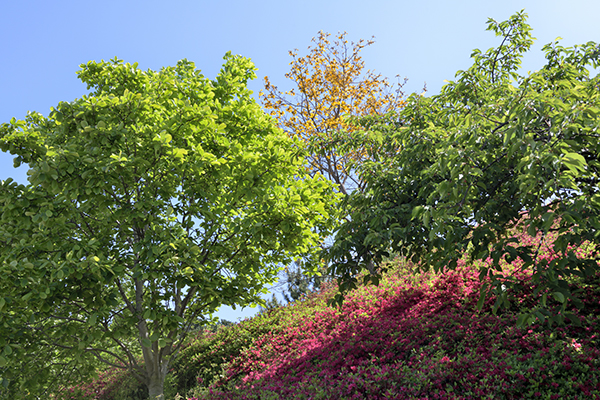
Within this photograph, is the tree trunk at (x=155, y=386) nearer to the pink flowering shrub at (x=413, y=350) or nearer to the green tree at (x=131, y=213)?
the green tree at (x=131, y=213)

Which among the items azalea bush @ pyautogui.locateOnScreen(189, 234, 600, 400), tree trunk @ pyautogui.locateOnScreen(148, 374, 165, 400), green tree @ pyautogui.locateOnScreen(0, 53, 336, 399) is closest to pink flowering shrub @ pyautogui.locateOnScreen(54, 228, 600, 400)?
azalea bush @ pyautogui.locateOnScreen(189, 234, 600, 400)

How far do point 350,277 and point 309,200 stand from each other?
156cm

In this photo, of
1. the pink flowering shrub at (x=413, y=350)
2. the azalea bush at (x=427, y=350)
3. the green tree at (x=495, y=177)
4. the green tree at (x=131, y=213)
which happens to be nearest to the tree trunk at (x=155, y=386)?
the green tree at (x=131, y=213)

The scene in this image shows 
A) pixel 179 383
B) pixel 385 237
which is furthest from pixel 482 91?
pixel 179 383

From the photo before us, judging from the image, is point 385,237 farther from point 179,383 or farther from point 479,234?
point 179,383

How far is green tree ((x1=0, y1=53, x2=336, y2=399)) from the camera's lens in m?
5.37

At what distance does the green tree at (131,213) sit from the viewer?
537 cm

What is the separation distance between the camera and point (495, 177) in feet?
16.9

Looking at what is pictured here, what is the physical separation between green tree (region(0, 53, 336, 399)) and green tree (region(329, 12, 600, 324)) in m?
1.29

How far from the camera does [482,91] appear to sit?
21.1 ft

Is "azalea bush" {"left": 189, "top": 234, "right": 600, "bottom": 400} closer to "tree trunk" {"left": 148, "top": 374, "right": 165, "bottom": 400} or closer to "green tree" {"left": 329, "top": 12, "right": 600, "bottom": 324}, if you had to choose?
"green tree" {"left": 329, "top": 12, "right": 600, "bottom": 324}

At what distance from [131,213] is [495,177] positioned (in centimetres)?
545

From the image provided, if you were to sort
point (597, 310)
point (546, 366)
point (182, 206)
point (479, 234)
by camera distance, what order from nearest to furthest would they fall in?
point (479, 234) < point (546, 366) < point (597, 310) < point (182, 206)

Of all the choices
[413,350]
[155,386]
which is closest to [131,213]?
[155,386]
